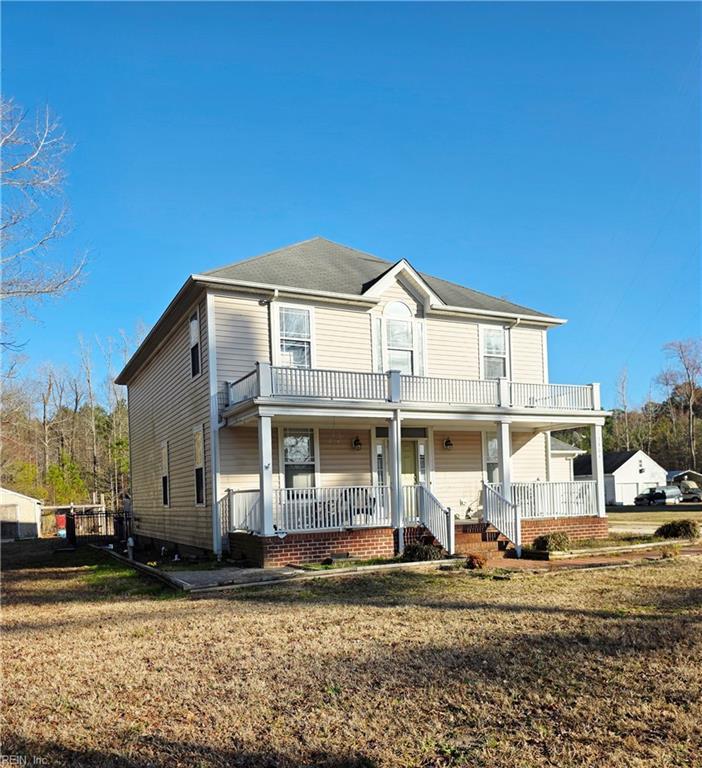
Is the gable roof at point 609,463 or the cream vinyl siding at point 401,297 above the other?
the cream vinyl siding at point 401,297

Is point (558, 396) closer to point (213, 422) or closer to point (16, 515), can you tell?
point (213, 422)

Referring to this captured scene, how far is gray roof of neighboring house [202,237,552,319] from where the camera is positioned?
663 inches

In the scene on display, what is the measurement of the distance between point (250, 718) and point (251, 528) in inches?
386

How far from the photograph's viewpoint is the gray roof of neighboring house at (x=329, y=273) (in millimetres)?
16828

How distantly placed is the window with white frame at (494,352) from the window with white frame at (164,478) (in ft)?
31.7

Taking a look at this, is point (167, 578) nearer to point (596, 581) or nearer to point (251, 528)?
point (251, 528)

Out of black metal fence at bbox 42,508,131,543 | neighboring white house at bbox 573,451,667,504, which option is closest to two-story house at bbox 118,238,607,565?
black metal fence at bbox 42,508,131,543

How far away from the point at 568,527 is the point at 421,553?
5307 mm

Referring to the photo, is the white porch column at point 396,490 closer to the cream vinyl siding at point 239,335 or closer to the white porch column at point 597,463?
the cream vinyl siding at point 239,335

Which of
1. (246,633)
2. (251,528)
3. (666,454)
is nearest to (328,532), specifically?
(251,528)

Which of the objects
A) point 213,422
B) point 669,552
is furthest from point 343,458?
point 669,552

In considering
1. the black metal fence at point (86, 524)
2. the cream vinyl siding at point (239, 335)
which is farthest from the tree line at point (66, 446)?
the cream vinyl siding at point (239, 335)

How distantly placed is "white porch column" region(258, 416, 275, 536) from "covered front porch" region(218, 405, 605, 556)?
0.06 feet

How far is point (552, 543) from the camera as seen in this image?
14.9 m
